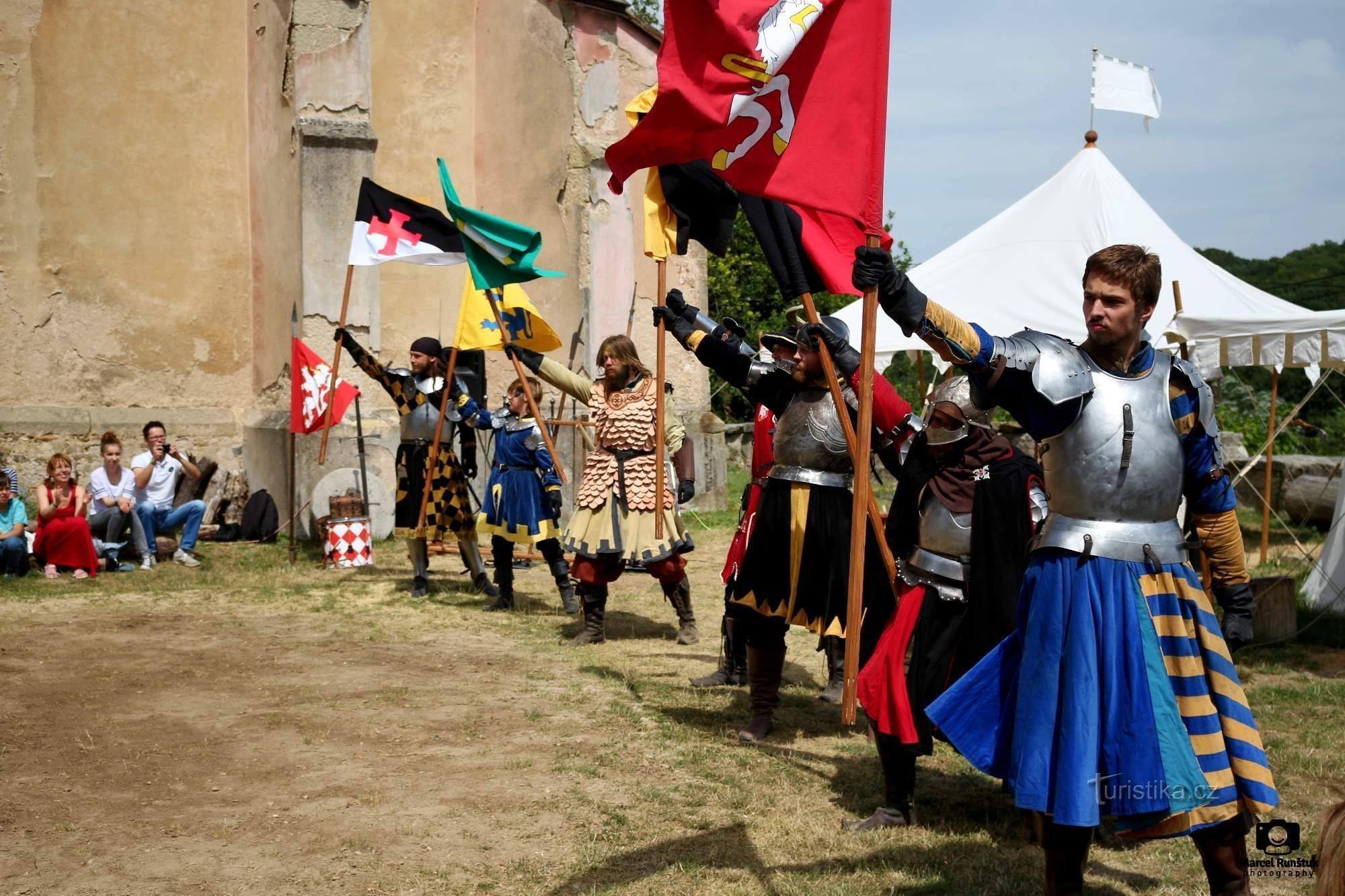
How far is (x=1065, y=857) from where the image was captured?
325cm

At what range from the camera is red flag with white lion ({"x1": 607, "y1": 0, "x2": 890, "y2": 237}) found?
377 cm

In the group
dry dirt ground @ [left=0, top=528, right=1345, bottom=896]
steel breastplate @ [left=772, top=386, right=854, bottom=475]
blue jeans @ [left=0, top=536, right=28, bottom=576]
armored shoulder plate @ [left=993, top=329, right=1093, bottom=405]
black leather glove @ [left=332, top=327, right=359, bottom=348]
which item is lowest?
dry dirt ground @ [left=0, top=528, right=1345, bottom=896]

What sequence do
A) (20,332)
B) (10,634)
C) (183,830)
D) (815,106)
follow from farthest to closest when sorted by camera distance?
(20,332) → (10,634) → (183,830) → (815,106)

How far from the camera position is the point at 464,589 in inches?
374

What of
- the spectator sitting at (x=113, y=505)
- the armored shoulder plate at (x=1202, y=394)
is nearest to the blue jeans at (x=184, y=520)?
the spectator sitting at (x=113, y=505)

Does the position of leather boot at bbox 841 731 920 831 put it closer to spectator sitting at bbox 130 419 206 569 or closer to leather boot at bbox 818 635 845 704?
leather boot at bbox 818 635 845 704

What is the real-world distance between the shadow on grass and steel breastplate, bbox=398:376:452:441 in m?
5.43

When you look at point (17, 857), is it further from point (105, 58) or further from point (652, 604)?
point (105, 58)

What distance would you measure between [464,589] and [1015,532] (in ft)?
19.7

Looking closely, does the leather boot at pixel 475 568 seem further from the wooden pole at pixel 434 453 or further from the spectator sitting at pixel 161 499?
the spectator sitting at pixel 161 499

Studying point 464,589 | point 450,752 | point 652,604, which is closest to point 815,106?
point 450,752

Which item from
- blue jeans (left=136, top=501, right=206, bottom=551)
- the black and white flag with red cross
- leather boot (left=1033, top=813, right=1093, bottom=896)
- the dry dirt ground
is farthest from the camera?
blue jeans (left=136, top=501, right=206, bottom=551)

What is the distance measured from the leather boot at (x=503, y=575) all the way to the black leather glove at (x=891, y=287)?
589 centimetres

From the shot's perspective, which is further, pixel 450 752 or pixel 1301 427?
pixel 1301 427
